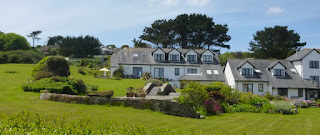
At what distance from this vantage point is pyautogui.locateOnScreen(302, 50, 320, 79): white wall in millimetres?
43406

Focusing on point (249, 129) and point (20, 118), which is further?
point (249, 129)

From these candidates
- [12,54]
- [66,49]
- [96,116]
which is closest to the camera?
[96,116]

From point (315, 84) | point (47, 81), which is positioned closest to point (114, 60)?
point (47, 81)

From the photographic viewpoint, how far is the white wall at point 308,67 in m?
43.4

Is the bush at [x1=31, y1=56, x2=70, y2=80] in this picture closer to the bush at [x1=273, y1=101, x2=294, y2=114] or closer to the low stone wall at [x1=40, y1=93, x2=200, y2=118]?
the low stone wall at [x1=40, y1=93, x2=200, y2=118]

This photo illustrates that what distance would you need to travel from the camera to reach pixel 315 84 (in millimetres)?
41906

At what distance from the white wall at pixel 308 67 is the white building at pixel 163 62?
40.2 ft

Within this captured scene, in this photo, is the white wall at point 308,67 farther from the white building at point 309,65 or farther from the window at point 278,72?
the window at point 278,72

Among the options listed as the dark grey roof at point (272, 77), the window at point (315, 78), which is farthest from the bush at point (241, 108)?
the window at point (315, 78)

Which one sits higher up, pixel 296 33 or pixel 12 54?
pixel 296 33

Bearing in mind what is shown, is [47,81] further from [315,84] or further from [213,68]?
[315,84]

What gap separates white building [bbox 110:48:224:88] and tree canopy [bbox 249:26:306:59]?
2628cm

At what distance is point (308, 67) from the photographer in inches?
1718

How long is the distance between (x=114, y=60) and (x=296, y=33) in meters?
48.4
